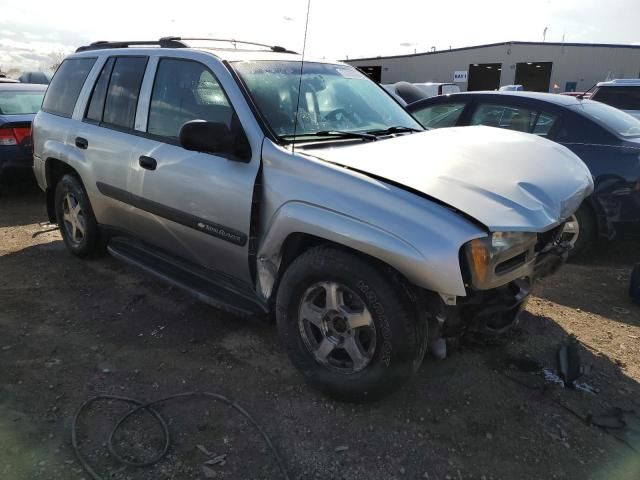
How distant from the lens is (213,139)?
9.21 feet

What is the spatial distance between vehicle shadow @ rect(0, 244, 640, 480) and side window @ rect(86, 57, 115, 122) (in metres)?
1.57

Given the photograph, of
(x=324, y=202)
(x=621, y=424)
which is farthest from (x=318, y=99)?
(x=621, y=424)

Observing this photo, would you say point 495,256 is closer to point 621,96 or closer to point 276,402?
point 276,402

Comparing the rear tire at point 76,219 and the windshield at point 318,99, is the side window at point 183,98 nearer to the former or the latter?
the windshield at point 318,99

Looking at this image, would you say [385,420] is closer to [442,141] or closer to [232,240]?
[232,240]

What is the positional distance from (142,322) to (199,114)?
1.55m

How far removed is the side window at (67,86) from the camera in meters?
4.55

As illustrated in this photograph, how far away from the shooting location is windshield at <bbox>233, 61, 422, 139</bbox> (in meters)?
3.14

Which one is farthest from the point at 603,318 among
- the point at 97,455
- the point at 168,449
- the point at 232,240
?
the point at 97,455

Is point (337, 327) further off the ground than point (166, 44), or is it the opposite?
point (166, 44)

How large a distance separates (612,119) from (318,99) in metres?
3.36

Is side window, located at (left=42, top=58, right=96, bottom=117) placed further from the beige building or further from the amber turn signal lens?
the beige building

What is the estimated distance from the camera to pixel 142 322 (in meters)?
3.75

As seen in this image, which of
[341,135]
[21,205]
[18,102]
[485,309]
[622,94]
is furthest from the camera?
[622,94]
